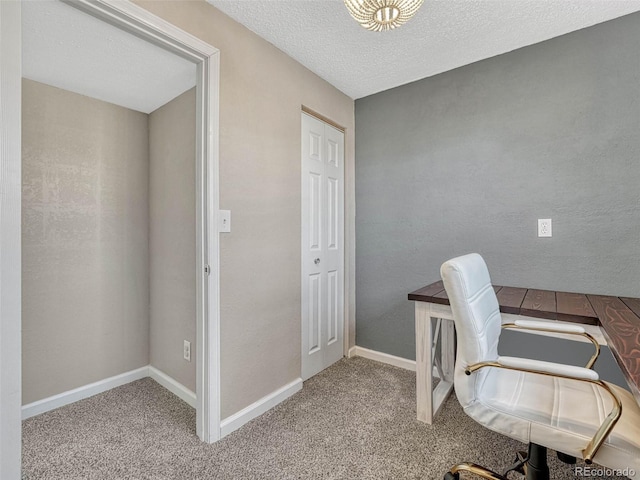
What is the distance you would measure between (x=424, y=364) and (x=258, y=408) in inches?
40.4

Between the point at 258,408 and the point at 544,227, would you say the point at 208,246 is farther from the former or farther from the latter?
the point at 544,227

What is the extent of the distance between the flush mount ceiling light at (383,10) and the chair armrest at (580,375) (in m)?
1.40

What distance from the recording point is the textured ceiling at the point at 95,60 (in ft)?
4.91

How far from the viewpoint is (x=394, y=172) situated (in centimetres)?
252

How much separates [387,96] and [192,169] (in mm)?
1665

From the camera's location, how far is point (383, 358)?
8.48 feet

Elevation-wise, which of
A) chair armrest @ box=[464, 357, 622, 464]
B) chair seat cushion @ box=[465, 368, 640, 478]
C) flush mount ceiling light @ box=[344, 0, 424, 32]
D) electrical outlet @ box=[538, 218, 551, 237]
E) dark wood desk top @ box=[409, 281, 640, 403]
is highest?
flush mount ceiling light @ box=[344, 0, 424, 32]

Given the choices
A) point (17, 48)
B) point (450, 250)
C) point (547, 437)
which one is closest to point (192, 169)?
point (17, 48)

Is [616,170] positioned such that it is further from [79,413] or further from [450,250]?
[79,413]

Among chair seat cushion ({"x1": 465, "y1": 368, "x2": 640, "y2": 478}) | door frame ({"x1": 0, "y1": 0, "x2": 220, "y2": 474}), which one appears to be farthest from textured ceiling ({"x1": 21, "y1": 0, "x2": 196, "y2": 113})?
chair seat cushion ({"x1": 465, "y1": 368, "x2": 640, "y2": 478})

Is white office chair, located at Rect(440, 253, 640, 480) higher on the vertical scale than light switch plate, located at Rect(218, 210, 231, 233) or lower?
lower

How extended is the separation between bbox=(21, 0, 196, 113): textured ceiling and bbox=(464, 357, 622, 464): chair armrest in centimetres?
223

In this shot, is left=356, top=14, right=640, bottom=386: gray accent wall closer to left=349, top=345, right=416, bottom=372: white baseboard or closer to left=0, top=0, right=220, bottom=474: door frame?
left=349, top=345, right=416, bottom=372: white baseboard

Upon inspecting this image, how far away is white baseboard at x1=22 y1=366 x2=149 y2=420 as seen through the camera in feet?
6.33
